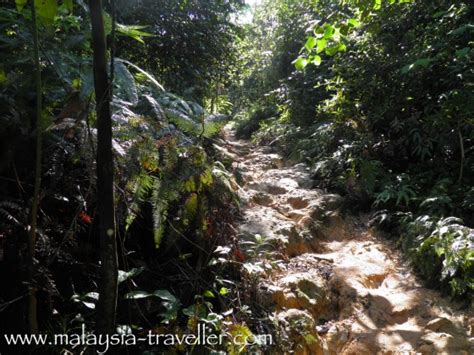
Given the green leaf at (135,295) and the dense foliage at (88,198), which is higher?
the dense foliage at (88,198)

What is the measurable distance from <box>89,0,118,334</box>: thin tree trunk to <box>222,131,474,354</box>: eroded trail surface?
49.4 inches

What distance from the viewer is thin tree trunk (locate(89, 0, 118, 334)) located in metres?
1.41

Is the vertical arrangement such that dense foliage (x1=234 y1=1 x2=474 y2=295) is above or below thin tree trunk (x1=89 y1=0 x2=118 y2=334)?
above

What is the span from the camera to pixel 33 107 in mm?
2107

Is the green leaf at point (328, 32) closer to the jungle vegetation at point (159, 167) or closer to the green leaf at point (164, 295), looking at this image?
the jungle vegetation at point (159, 167)

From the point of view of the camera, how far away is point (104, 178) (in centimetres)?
142

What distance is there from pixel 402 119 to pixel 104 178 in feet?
14.9

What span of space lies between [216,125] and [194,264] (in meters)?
1.03

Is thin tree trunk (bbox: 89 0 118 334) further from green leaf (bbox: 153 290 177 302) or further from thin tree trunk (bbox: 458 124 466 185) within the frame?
thin tree trunk (bbox: 458 124 466 185)

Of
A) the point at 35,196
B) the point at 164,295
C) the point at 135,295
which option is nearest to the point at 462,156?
the point at 164,295

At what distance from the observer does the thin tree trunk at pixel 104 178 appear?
1407mm

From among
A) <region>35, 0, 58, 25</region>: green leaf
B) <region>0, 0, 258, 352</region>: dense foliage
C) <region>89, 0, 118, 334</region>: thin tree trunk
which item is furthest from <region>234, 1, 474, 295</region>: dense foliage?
<region>35, 0, 58, 25</region>: green leaf

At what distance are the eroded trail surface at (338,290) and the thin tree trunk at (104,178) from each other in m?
1.25

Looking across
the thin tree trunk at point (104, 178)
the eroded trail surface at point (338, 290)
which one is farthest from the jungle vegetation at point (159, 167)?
the eroded trail surface at point (338, 290)
